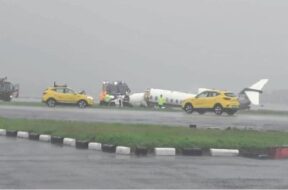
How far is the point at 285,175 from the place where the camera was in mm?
12734

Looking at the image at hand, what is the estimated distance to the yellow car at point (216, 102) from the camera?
45812mm

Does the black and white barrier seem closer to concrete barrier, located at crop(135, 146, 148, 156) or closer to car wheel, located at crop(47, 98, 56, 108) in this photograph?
concrete barrier, located at crop(135, 146, 148, 156)

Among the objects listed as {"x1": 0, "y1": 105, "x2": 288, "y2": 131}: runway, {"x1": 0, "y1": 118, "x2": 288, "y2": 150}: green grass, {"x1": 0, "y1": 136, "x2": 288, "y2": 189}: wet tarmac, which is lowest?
{"x1": 0, "y1": 136, "x2": 288, "y2": 189}: wet tarmac

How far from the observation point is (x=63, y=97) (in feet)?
167

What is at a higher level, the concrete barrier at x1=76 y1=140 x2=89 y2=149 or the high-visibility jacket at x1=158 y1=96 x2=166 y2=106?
the high-visibility jacket at x1=158 y1=96 x2=166 y2=106

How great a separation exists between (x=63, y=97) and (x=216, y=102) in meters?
13.4

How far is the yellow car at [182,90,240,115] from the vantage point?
4581 centimetres

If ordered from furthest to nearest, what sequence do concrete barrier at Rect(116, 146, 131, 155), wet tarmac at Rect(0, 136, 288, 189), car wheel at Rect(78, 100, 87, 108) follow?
car wheel at Rect(78, 100, 87, 108)
concrete barrier at Rect(116, 146, 131, 155)
wet tarmac at Rect(0, 136, 288, 189)

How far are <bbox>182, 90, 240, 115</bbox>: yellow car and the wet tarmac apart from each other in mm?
29753

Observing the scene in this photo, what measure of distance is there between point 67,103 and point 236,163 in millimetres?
37634

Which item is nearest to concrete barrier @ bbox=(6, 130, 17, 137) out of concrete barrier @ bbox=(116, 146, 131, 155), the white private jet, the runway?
concrete barrier @ bbox=(116, 146, 131, 155)

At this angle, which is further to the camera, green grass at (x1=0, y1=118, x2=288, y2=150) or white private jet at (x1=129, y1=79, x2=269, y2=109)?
white private jet at (x1=129, y1=79, x2=269, y2=109)

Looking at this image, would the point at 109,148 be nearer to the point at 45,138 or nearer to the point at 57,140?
the point at 57,140

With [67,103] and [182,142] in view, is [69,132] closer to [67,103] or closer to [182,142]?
[182,142]
